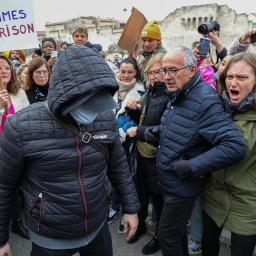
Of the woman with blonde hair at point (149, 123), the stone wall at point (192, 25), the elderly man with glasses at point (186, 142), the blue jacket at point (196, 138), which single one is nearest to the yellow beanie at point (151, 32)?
the woman with blonde hair at point (149, 123)

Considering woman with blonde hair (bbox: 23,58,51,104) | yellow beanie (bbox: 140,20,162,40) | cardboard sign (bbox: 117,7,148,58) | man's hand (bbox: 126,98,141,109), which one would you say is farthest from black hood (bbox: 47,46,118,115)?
cardboard sign (bbox: 117,7,148,58)

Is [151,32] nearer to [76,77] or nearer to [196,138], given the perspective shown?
[196,138]

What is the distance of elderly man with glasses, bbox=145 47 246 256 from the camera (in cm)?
181

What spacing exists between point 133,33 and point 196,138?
307cm

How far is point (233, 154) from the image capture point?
68.4 inches

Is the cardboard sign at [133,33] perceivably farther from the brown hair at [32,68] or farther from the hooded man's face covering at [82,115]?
the hooded man's face covering at [82,115]

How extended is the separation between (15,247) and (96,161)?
2015 millimetres

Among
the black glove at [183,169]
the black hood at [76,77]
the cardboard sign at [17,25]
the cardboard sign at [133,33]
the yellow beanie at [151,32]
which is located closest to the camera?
the black hood at [76,77]

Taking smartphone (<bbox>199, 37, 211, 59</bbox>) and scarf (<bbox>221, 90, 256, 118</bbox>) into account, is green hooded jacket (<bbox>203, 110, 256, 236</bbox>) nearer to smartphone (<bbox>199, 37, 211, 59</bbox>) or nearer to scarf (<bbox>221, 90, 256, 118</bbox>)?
scarf (<bbox>221, 90, 256, 118</bbox>)

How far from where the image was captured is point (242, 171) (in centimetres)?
188

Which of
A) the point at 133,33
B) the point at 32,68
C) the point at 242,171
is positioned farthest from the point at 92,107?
the point at 133,33

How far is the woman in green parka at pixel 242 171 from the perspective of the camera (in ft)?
6.07

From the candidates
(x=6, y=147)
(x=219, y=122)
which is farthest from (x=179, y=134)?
(x=6, y=147)

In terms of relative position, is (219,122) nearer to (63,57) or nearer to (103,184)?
(103,184)
